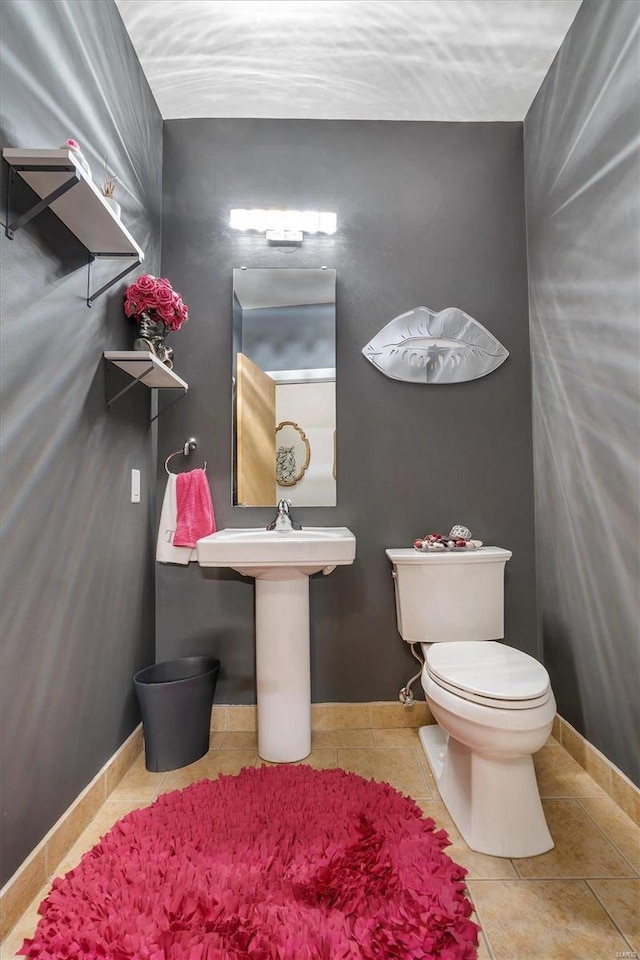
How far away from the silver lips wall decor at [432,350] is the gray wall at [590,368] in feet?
0.76

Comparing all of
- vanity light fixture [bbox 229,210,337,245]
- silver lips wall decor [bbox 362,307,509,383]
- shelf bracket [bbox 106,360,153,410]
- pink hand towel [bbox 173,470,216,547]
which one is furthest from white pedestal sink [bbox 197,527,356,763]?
vanity light fixture [bbox 229,210,337,245]

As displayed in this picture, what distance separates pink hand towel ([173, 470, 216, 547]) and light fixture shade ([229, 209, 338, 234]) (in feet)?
3.66

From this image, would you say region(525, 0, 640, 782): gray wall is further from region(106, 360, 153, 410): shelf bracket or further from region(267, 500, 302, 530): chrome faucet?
region(106, 360, 153, 410): shelf bracket

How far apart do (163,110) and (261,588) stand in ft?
6.93

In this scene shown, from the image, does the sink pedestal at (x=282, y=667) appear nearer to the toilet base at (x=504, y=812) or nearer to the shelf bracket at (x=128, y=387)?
the toilet base at (x=504, y=812)

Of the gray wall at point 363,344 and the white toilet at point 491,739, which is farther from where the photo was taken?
the gray wall at point 363,344

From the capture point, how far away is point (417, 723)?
2115 mm

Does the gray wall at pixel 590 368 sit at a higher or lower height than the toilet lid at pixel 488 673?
higher

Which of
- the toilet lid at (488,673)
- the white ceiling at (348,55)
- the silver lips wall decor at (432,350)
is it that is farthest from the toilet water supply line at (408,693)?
the white ceiling at (348,55)

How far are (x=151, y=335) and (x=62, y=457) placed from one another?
2.21 ft

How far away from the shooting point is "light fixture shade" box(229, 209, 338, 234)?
2.19m

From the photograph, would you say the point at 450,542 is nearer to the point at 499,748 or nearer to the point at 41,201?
the point at 499,748

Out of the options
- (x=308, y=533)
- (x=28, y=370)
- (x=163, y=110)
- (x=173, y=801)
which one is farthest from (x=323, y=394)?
(x=173, y=801)

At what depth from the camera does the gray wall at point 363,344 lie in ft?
7.06
